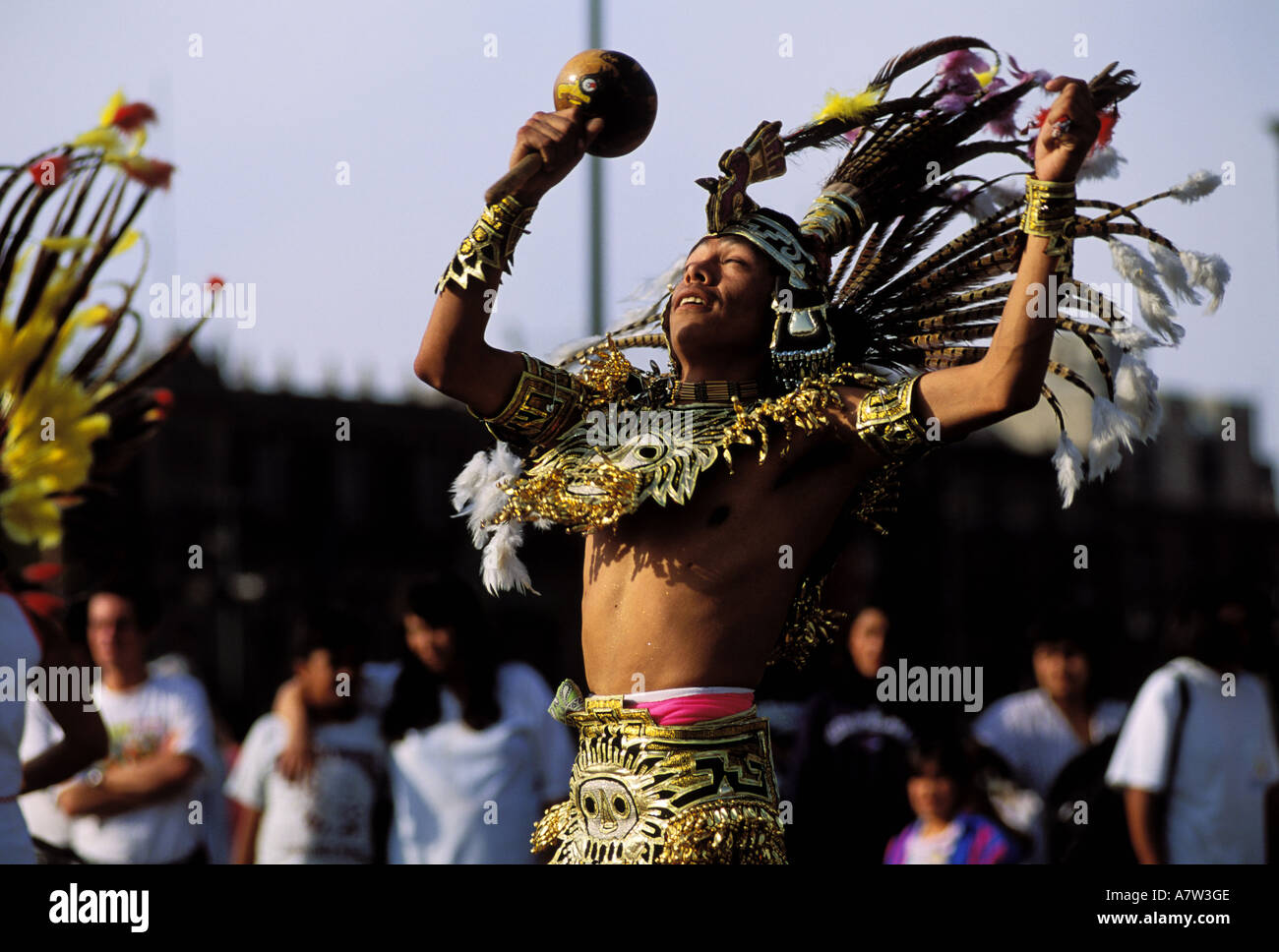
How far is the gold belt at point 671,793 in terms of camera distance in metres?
3.19

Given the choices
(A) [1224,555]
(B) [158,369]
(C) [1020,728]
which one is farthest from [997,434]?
(B) [158,369]

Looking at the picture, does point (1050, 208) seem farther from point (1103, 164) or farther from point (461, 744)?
point (461, 744)

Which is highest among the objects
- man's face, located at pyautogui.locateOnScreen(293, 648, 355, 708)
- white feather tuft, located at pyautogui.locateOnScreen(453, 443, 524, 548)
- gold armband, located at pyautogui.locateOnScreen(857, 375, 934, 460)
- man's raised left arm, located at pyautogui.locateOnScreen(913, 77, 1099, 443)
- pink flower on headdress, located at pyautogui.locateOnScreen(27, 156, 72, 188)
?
pink flower on headdress, located at pyautogui.locateOnScreen(27, 156, 72, 188)

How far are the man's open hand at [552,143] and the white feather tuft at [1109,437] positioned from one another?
1158mm

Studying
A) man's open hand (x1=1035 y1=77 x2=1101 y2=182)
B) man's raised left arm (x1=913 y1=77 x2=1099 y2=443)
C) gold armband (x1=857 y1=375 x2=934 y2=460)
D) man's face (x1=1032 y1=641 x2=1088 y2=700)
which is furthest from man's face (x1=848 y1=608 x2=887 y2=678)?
man's open hand (x1=1035 y1=77 x2=1101 y2=182)

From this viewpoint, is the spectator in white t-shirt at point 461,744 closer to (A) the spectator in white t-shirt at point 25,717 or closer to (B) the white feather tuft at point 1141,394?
(A) the spectator in white t-shirt at point 25,717

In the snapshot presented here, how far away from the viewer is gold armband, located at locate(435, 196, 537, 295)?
3.31 m

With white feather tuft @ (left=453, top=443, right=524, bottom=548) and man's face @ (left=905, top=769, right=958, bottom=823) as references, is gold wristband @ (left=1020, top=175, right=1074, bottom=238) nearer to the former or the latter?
white feather tuft @ (left=453, top=443, right=524, bottom=548)

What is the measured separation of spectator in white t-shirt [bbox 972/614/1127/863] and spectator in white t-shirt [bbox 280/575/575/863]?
1787 mm

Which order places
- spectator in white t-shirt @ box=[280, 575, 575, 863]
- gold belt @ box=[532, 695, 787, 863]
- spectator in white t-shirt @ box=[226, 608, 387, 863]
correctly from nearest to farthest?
gold belt @ box=[532, 695, 787, 863] < spectator in white t-shirt @ box=[280, 575, 575, 863] < spectator in white t-shirt @ box=[226, 608, 387, 863]

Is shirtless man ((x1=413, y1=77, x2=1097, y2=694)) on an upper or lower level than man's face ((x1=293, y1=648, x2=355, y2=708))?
upper

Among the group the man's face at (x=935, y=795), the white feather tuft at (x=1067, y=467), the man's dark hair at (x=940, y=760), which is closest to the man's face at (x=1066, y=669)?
the man's dark hair at (x=940, y=760)

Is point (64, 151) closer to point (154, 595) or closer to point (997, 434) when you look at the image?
point (154, 595)
